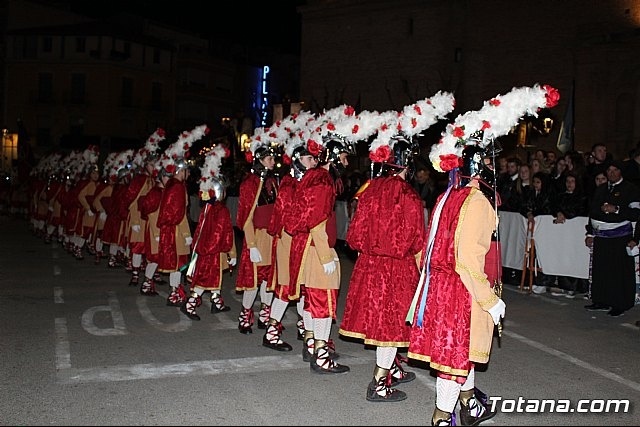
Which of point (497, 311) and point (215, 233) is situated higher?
point (215, 233)

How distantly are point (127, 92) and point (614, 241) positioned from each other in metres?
51.2

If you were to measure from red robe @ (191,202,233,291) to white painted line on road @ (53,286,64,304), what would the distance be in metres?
2.49

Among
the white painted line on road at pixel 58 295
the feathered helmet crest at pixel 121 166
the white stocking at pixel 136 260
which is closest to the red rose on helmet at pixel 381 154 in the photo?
the white painted line on road at pixel 58 295

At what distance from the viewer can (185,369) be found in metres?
6.97

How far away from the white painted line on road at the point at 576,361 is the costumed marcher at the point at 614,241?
216 centimetres

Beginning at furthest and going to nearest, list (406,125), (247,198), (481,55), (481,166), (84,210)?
(481,55)
(84,210)
(247,198)
(406,125)
(481,166)

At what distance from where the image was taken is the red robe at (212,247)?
944cm

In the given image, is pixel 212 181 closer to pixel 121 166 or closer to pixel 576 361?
pixel 576 361

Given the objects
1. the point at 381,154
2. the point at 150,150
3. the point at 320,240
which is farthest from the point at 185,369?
the point at 150,150

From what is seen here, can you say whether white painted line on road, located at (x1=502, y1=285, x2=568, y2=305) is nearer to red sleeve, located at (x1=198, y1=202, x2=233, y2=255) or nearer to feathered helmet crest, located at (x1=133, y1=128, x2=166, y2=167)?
red sleeve, located at (x1=198, y1=202, x2=233, y2=255)

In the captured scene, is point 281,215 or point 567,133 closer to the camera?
point 281,215

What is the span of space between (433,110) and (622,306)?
536cm

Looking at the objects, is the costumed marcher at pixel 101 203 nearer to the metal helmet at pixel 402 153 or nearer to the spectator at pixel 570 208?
the spectator at pixel 570 208

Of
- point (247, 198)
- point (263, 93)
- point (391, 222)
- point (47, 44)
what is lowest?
point (391, 222)
